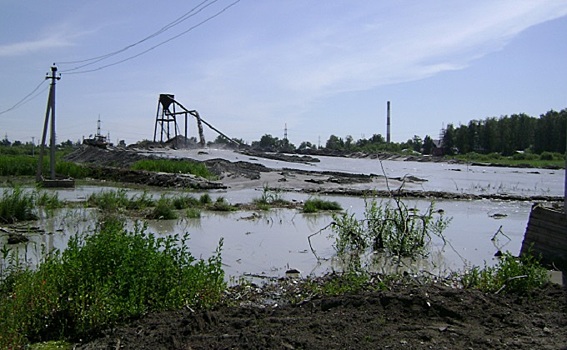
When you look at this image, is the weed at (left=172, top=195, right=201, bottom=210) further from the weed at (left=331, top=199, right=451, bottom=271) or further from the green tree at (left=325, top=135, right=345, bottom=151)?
the green tree at (left=325, top=135, right=345, bottom=151)

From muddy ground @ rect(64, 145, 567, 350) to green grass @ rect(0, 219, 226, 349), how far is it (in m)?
0.19

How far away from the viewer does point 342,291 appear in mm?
6336

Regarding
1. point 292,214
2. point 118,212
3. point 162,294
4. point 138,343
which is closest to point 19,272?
point 162,294

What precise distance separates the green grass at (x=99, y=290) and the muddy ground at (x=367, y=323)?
0.61 feet

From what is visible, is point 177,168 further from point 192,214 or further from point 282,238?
point 282,238

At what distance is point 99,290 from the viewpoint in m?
5.07

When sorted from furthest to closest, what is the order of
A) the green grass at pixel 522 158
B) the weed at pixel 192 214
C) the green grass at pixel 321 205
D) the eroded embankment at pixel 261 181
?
the green grass at pixel 522 158
the eroded embankment at pixel 261 181
the green grass at pixel 321 205
the weed at pixel 192 214

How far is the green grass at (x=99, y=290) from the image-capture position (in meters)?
4.94

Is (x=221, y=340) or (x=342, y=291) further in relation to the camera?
(x=342, y=291)

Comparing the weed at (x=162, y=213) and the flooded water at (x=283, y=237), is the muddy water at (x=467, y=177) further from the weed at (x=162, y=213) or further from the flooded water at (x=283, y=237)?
the weed at (x=162, y=213)

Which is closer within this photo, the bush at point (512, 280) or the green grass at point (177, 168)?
the bush at point (512, 280)

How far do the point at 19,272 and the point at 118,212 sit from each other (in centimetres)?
906

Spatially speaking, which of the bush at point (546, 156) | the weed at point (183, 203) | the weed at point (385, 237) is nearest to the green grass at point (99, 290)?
the weed at point (385, 237)

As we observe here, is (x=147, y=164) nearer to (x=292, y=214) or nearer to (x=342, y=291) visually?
(x=292, y=214)
